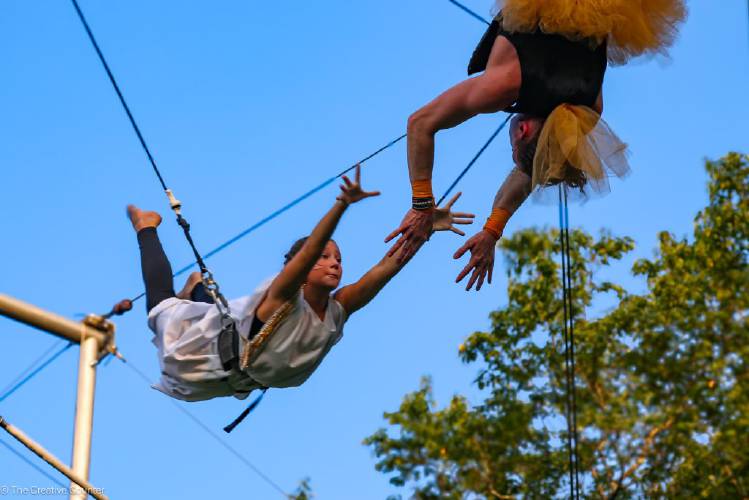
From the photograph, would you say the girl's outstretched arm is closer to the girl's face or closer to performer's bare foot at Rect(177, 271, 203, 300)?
the girl's face

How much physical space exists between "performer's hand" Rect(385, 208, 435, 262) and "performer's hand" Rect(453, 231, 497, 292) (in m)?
0.23

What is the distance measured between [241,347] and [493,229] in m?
1.18

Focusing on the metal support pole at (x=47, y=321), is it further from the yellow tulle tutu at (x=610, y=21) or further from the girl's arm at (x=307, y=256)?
the yellow tulle tutu at (x=610, y=21)

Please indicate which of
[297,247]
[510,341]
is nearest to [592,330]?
[510,341]

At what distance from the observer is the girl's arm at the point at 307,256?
5844 millimetres

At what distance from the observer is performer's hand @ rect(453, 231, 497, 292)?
6.38 meters

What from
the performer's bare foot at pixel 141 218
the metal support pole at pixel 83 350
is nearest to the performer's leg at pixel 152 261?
the performer's bare foot at pixel 141 218

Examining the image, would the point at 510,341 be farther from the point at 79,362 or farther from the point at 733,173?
the point at 79,362

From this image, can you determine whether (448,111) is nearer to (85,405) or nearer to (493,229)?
(493,229)

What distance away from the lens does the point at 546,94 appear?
19.9 feet

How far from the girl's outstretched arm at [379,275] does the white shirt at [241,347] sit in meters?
0.06

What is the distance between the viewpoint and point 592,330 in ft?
48.8

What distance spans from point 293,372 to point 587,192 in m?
1.45

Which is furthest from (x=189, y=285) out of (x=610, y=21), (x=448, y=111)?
(x=610, y=21)
